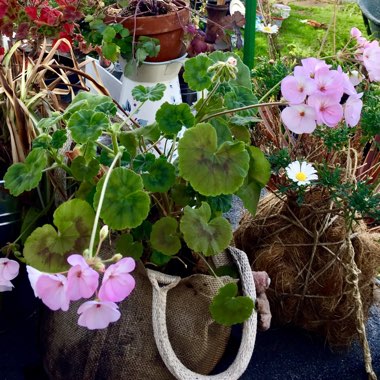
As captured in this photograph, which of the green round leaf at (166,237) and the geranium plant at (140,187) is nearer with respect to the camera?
the geranium plant at (140,187)

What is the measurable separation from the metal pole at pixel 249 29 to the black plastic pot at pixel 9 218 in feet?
3.22

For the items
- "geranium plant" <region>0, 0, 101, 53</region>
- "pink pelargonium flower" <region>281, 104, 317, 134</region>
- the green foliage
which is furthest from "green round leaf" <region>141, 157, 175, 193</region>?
"geranium plant" <region>0, 0, 101, 53</region>

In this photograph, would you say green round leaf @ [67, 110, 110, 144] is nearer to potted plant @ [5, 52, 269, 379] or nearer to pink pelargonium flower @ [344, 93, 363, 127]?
potted plant @ [5, 52, 269, 379]

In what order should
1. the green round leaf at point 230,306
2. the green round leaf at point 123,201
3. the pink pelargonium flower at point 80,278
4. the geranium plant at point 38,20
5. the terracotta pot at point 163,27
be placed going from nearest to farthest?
the pink pelargonium flower at point 80,278
the green round leaf at point 123,201
the green round leaf at point 230,306
the geranium plant at point 38,20
the terracotta pot at point 163,27

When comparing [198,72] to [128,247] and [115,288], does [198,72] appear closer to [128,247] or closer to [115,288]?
→ [128,247]

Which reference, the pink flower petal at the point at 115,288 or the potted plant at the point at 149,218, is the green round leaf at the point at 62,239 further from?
the pink flower petal at the point at 115,288

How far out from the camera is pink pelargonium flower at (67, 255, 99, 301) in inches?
28.5

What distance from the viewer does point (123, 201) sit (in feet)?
2.96

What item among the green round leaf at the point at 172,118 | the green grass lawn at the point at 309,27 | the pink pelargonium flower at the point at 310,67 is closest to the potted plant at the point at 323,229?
the pink pelargonium flower at the point at 310,67

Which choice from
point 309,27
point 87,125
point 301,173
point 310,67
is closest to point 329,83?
point 310,67

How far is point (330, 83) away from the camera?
94 cm

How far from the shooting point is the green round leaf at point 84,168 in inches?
40.8

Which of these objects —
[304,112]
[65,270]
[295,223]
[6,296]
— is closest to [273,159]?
[295,223]

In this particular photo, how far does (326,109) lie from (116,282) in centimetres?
43
